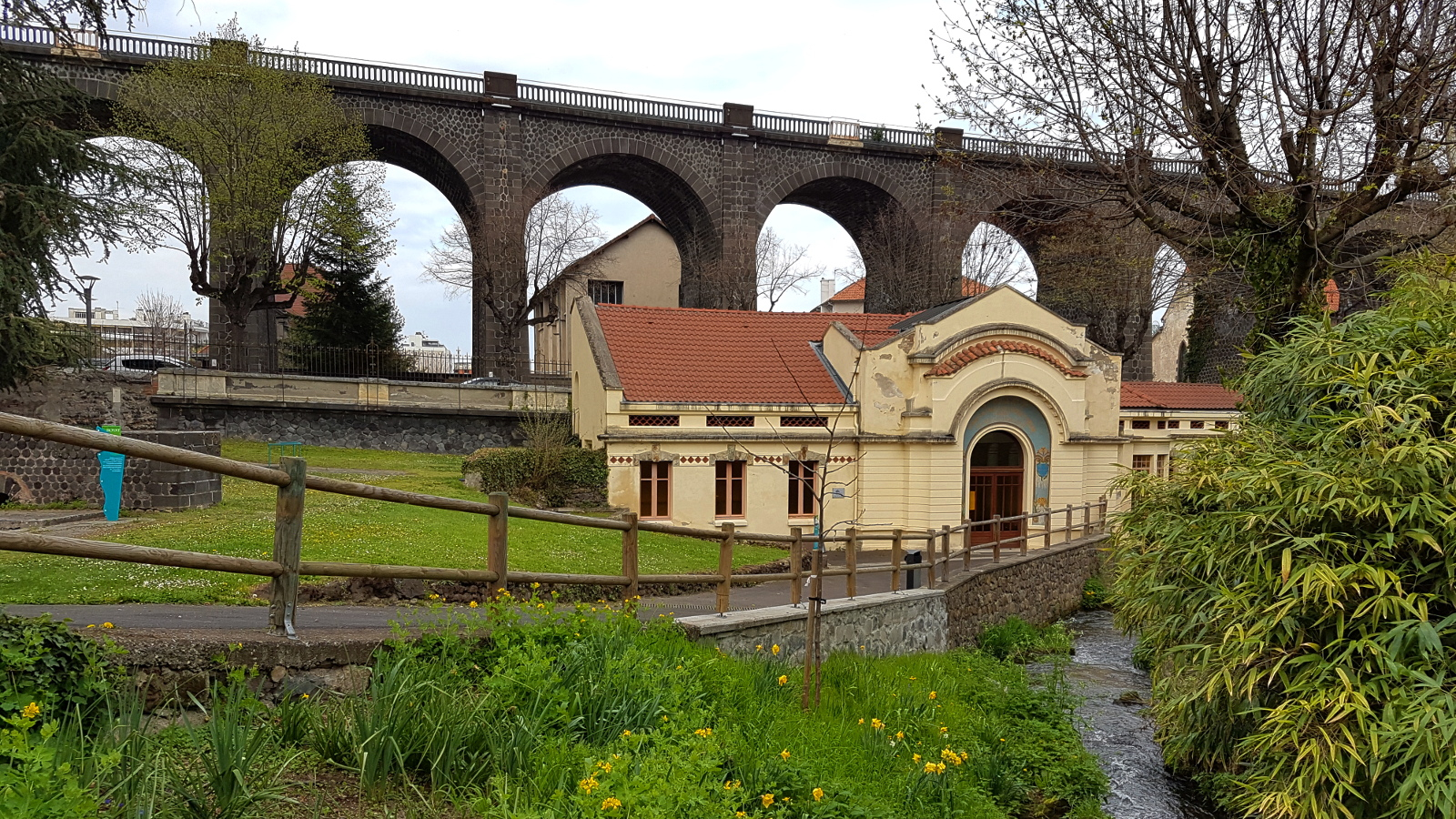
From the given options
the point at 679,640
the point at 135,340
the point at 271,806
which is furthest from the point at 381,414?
the point at 271,806

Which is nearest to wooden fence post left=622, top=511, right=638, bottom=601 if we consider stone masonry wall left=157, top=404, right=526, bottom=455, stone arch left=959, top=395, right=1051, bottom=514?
stone arch left=959, top=395, right=1051, bottom=514

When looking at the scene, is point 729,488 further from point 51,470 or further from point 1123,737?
point 51,470

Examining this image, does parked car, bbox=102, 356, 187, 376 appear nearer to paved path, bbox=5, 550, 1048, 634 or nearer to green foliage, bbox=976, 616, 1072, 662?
paved path, bbox=5, 550, 1048, 634

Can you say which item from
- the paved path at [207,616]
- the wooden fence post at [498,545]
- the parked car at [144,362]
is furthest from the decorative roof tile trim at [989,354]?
the parked car at [144,362]

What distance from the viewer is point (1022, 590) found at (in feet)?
59.0

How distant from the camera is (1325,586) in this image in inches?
249

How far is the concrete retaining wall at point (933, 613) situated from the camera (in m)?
8.50

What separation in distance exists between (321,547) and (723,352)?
12279mm

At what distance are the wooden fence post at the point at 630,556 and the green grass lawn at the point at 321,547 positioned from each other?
4.28 meters

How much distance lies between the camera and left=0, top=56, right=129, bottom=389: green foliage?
462 inches

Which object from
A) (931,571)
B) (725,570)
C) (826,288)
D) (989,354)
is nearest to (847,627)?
(931,571)

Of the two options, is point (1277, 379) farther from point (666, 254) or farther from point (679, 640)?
point (666, 254)

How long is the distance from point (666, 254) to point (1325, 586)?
1833 inches

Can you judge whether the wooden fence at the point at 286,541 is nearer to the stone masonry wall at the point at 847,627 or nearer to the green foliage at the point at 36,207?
the stone masonry wall at the point at 847,627
